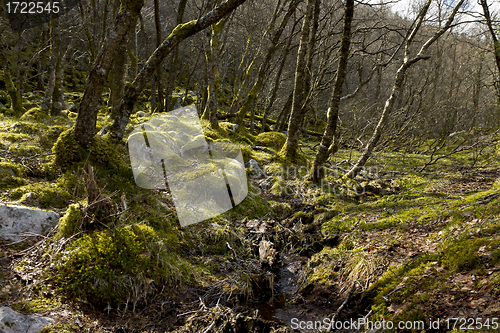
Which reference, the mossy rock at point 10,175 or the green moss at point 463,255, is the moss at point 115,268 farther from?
the green moss at point 463,255

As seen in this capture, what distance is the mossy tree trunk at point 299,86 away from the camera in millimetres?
7842

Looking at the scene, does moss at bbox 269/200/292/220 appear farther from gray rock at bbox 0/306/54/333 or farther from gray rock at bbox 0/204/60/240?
gray rock at bbox 0/306/54/333

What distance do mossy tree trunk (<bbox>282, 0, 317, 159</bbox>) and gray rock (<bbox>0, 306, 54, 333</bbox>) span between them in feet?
23.9

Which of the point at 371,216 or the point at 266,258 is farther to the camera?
the point at 371,216

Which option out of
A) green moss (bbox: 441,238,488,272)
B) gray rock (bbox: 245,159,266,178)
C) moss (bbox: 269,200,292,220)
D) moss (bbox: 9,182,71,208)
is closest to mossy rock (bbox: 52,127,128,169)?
moss (bbox: 9,182,71,208)

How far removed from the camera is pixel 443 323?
7.52 ft

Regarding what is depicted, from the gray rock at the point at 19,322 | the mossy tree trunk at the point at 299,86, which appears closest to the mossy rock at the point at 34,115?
the gray rock at the point at 19,322

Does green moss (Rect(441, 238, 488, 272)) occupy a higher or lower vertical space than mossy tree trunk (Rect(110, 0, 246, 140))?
lower

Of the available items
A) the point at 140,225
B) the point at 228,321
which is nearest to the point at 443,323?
the point at 228,321

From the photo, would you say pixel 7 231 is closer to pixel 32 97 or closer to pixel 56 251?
pixel 56 251

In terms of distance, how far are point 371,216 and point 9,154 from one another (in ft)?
23.1

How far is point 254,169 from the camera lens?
8.28 metres

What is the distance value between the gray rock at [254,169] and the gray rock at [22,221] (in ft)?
17.4

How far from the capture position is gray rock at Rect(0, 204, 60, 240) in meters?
3.30
